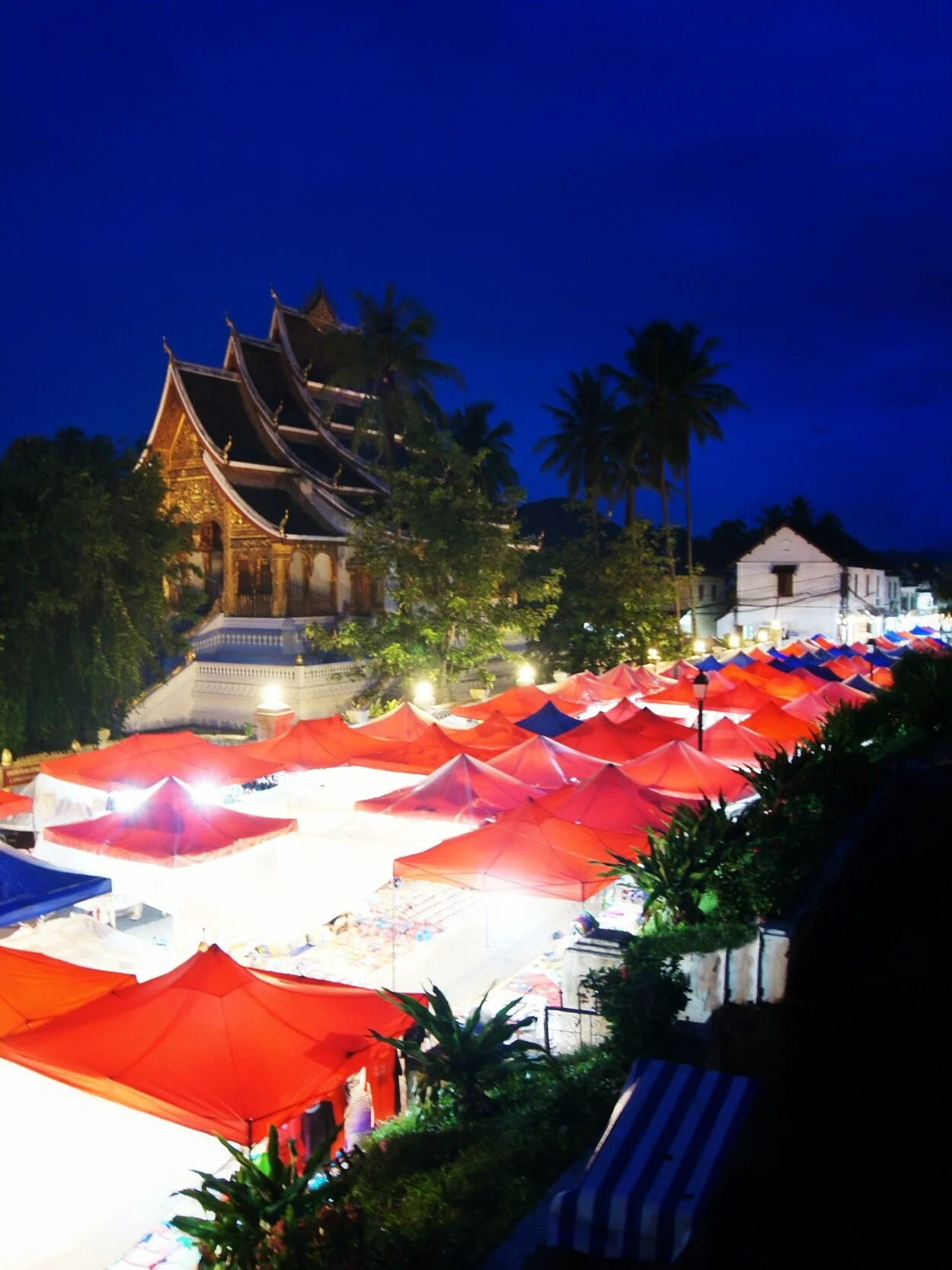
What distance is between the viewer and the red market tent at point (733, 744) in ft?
53.1

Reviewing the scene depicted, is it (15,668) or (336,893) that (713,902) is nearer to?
(336,893)

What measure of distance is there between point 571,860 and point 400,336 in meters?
25.3

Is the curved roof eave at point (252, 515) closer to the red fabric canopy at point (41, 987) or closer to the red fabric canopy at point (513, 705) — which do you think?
the red fabric canopy at point (513, 705)

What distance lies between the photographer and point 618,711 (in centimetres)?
1933

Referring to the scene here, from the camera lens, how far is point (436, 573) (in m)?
23.4

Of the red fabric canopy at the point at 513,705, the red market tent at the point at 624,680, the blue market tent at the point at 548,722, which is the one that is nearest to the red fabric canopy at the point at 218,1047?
the blue market tent at the point at 548,722

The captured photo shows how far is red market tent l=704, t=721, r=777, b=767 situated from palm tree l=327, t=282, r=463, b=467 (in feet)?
59.6

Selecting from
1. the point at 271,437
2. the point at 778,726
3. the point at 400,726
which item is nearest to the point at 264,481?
the point at 271,437

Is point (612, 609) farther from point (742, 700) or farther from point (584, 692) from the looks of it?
point (742, 700)

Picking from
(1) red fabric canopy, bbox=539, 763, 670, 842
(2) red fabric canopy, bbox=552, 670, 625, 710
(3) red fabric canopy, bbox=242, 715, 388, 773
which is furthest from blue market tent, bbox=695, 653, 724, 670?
(1) red fabric canopy, bbox=539, 763, 670, 842

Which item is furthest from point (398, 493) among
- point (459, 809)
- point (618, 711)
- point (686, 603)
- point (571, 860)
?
point (686, 603)

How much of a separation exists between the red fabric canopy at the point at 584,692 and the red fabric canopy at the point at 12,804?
39.5 ft

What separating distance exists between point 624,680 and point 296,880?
14.2 meters

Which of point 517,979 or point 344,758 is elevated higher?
point 344,758
